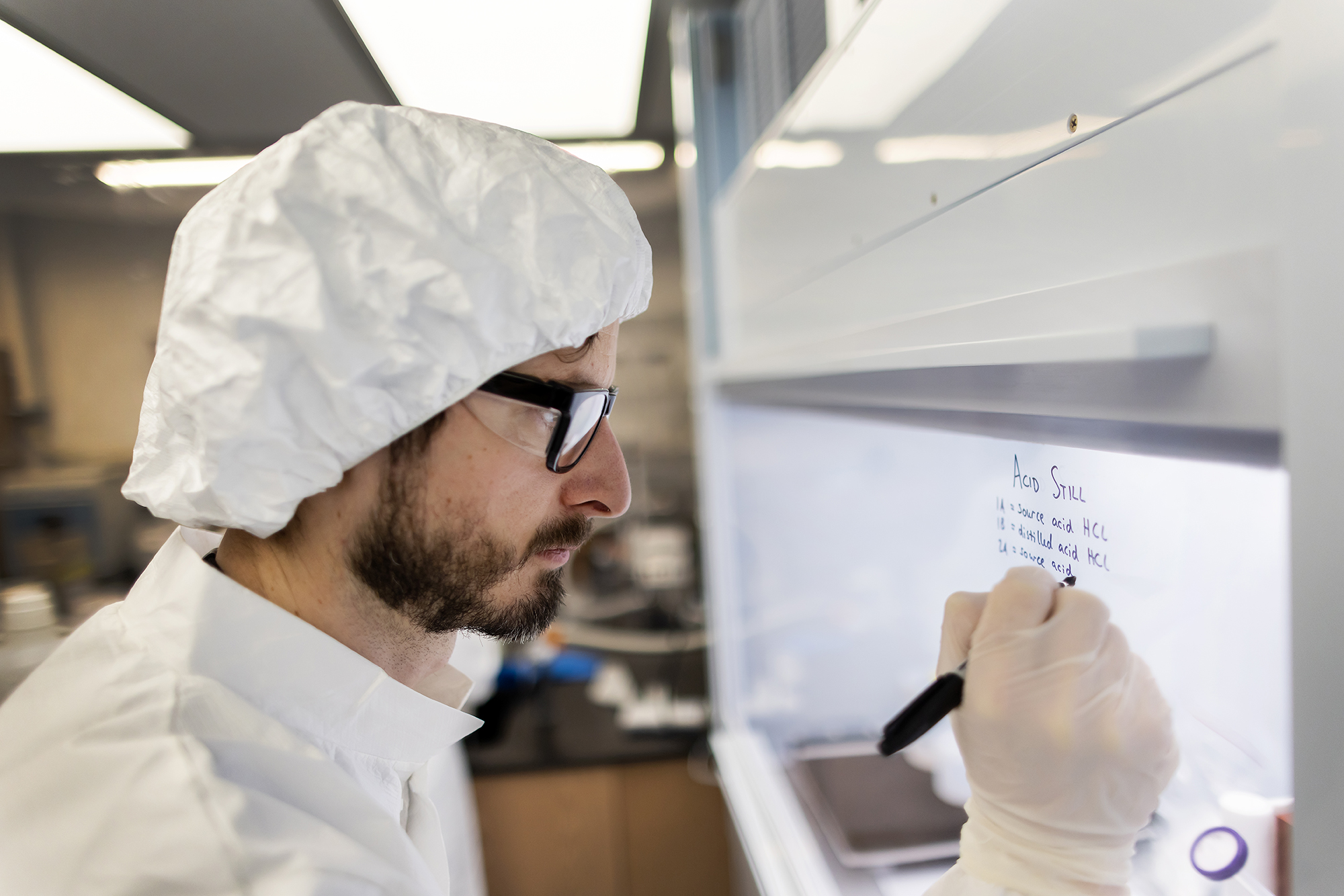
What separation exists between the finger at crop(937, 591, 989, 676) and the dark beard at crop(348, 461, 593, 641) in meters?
0.40

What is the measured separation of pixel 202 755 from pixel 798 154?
967 mm


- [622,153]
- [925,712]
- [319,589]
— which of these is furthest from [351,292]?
[622,153]

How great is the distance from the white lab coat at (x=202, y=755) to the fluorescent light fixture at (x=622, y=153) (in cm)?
116

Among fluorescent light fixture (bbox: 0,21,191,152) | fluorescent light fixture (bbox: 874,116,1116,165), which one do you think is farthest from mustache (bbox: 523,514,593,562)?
fluorescent light fixture (bbox: 0,21,191,152)

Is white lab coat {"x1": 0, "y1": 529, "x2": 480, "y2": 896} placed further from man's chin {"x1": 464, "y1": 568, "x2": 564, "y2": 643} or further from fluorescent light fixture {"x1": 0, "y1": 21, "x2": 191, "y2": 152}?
fluorescent light fixture {"x1": 0, "y1": 21, "x2": 191, "y2": 152}

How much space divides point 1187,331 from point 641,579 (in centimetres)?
203

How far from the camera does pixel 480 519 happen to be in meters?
0.72

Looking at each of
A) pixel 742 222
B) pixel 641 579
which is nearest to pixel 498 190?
pixel 742 222

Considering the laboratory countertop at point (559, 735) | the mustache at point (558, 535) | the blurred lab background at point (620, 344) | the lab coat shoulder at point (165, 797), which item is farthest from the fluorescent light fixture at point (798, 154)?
the laboratory countertop at point (559, 735)

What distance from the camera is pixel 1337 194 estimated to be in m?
0.31

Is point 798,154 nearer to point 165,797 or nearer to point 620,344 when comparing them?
point 165,797

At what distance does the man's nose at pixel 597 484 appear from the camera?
778 millimetres

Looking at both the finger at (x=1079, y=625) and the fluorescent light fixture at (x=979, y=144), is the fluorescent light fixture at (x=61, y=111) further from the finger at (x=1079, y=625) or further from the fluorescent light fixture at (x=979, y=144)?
the finger at (x=1079, y=625)

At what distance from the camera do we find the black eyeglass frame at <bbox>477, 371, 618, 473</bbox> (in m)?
0.69
